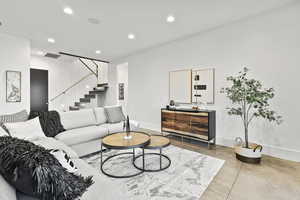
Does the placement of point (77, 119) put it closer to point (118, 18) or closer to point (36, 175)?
point (118, 18)

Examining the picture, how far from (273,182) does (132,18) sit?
3707 millimetres

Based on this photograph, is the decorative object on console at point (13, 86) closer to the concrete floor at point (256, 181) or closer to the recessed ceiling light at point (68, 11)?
the recessed ceiling light at point (68, 11)

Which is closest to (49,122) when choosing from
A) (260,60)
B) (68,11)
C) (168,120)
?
(68,11)

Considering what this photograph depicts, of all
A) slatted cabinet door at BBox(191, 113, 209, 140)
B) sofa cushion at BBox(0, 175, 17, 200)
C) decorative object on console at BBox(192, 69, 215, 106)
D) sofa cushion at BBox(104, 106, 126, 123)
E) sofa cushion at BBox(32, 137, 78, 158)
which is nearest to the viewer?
sofa cushion at BBox(0, 175, 17, 200)

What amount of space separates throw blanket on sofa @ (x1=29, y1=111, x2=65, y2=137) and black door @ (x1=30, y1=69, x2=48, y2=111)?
3.87 metres

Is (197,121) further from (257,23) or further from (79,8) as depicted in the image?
(79,8)

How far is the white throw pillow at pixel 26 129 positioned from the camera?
2.22m

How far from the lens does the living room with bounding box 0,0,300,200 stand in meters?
1.81

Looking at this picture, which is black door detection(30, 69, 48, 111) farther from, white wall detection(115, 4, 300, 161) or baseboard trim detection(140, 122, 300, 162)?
baseboard trim detection(140, 122, 300, 162)

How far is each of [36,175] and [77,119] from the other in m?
2.58

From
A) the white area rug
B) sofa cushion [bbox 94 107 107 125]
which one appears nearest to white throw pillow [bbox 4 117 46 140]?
the white area rug

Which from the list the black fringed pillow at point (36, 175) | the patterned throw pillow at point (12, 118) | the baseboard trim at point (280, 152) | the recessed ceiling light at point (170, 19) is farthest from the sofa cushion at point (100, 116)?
the baseboard trim at point (280, 152)

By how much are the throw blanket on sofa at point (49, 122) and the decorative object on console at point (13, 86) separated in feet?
6.25

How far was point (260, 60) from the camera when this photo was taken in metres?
2.97
